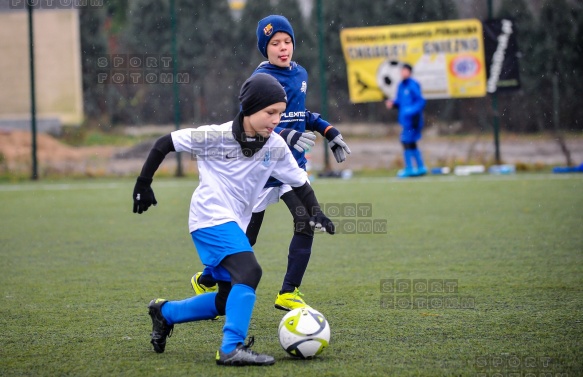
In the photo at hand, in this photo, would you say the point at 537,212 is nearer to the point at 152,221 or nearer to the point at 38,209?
the point at 152,221

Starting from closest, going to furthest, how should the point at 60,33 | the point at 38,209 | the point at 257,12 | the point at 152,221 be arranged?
the point at 152,221 < the point at 38,209 < the point at 257,12 < the point at 60,33

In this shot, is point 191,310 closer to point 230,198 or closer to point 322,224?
point 230,198

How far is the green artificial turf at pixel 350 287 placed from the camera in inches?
161

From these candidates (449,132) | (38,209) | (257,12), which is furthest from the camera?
Result: (257,12)

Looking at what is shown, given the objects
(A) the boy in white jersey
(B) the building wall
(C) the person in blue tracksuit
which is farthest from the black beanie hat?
(B) the building wall

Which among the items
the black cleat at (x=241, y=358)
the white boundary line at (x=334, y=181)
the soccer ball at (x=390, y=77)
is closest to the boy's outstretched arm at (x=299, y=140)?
the black cleat at (x=241, y=358)

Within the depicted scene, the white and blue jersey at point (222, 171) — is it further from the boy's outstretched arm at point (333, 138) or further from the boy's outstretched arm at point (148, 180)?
the boy's outstretched arm at point (333, 138)

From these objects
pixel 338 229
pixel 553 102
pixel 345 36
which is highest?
pixel 345 36

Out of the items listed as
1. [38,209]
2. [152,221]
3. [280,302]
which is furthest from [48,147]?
[280,302]

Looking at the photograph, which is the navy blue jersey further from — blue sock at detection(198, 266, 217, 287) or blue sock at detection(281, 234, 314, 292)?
Result: blue sock at detection(198, 266, 217, 287)

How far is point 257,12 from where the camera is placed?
72.4 ft

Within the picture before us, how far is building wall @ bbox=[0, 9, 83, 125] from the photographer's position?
72.3ft

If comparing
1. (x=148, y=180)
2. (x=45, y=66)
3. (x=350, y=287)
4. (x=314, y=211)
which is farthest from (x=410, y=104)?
(x=45, y=66)

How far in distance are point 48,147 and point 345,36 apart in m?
7.64
